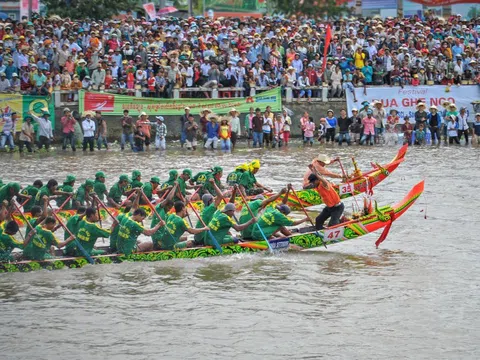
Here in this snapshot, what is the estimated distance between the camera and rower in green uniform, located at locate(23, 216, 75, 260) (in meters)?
14.4

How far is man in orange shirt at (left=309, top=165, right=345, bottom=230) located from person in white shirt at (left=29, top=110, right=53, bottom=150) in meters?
13.5

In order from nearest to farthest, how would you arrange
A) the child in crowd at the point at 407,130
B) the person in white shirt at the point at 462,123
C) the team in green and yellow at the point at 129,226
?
the team in green and yellow at the point at 129,226, the person in white shirt at the point at 462,123, the child in crowd at the point at 407,130

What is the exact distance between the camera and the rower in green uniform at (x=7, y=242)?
14289 millimetres

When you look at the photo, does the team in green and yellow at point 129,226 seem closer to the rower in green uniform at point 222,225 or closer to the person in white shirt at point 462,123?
the rower in green uniform at point 222,225

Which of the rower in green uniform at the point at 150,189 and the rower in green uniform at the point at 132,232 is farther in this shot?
the rower in green uniform at the point at 150,189

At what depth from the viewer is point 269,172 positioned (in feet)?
81.0

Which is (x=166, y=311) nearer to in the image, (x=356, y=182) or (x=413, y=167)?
(x=356, y=182)

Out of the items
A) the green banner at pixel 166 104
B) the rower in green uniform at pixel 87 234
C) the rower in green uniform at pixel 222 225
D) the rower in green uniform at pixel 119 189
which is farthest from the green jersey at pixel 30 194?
the green banner at pixel 166 104

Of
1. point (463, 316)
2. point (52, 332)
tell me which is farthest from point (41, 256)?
point (463, 316)

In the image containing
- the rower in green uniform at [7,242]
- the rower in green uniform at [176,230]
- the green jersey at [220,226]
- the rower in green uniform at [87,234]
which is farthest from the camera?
the green jersey at [220,226]

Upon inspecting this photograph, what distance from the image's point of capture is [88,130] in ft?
93.2

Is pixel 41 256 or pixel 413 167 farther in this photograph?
pixel 413 167

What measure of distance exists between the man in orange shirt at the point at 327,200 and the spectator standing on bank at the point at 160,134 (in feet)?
43.6

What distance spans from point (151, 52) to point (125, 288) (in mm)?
16747
